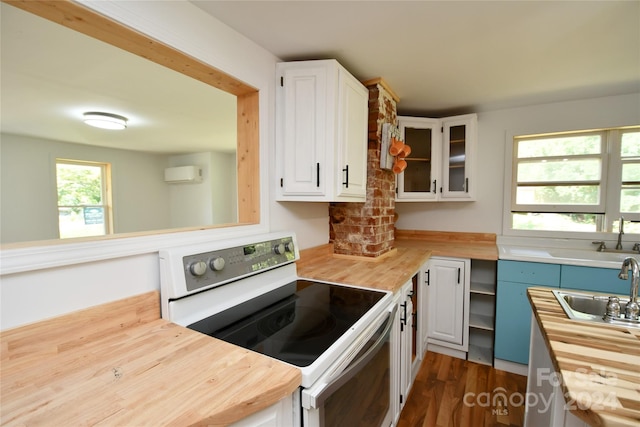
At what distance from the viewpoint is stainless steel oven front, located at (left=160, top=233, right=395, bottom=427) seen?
85cm

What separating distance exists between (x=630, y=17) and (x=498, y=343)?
2.11 metres

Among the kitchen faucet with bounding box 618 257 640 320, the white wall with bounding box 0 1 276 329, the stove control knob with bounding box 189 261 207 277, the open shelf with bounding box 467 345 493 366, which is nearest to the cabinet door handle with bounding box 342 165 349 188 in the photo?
the white wall with bounding box 0 1 276 329

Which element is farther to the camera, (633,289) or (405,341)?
(405,341)

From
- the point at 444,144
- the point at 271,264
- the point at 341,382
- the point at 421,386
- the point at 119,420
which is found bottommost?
the point at 421,386

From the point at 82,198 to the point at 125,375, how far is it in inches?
189

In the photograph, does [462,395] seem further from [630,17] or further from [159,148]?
[159,148]

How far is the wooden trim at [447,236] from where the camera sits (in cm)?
271

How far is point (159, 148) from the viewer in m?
4.66

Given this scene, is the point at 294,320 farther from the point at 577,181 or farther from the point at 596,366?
the point at 577,181

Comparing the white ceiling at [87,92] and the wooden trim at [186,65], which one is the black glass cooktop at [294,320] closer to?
the wooden trim at [186,65]

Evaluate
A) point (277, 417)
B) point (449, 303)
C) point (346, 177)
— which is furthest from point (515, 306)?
point (277, 417)

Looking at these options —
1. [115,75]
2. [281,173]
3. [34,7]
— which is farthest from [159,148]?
[34,7]

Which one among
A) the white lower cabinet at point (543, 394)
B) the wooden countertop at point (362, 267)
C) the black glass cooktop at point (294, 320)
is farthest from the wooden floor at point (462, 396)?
the black glass cooktop at point (294, 320)

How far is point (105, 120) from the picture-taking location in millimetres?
2785
